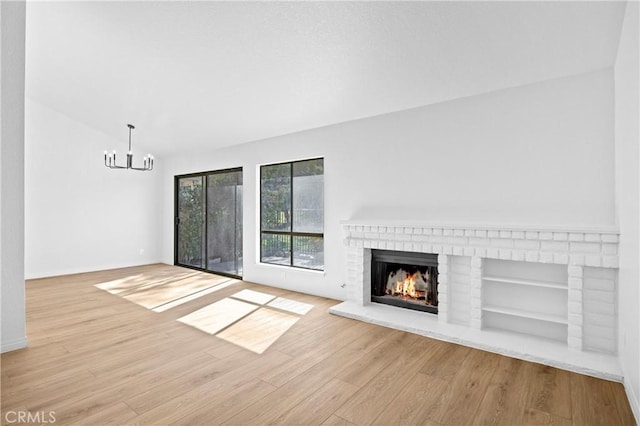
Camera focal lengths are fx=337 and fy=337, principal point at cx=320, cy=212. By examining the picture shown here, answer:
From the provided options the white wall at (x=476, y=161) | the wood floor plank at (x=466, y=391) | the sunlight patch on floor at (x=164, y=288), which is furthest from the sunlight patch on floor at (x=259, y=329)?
the wood floor plank at (x=466, y=391)

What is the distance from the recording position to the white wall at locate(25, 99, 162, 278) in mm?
6152

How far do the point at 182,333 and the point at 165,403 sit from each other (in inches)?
51.5

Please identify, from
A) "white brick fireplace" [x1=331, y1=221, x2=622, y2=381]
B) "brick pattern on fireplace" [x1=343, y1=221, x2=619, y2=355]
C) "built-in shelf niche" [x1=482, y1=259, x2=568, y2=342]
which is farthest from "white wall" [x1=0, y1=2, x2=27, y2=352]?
"built-in shelf niche" [x1=482, y1=259, x2=568, y2=342]

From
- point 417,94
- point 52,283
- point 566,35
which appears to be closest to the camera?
point 566,35

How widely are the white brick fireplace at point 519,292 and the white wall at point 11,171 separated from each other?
311 cm

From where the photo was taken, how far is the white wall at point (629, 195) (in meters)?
2.08

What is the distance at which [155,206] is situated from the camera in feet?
25.9

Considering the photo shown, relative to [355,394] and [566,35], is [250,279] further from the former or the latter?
[566,35]

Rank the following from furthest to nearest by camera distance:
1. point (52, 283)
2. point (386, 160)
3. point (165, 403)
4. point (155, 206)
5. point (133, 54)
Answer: point (155, 206)
point (52, 283)
point (386, 160)
point (133, 54)
point (165, 403)

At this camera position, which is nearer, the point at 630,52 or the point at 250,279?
the point at 630,52

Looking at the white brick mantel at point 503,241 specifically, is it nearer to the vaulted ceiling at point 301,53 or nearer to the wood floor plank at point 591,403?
the wood floor plank at point 591,403

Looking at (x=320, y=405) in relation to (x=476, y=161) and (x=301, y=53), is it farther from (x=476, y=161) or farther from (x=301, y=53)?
(x=301, y=53)

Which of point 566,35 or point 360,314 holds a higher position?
point 566,35

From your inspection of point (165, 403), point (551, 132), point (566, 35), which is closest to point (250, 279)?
point (165, 403)
